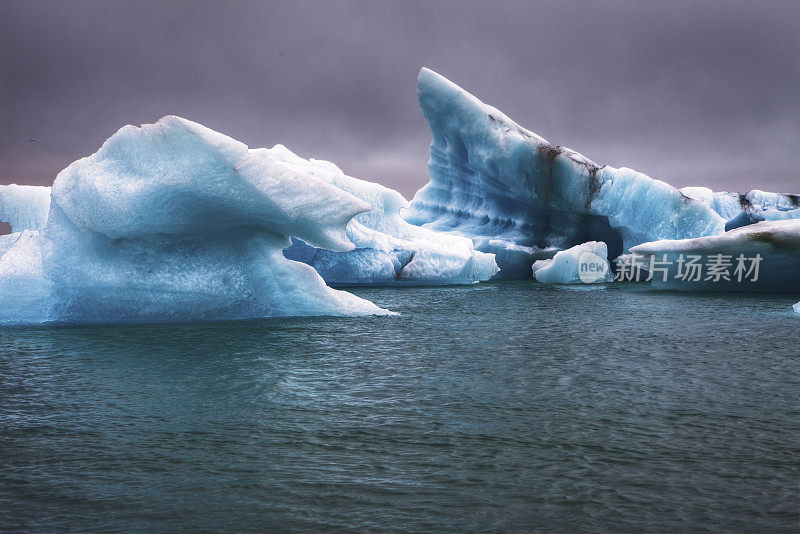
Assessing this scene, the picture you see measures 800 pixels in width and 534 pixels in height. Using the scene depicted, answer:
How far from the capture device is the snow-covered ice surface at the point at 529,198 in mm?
17203

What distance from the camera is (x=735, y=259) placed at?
1291 cm

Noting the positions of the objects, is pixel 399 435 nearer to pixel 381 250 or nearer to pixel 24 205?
pixel 381 250

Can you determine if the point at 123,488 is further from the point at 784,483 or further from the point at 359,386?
the point at 784,483

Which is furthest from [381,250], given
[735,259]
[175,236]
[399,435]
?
[399,435]

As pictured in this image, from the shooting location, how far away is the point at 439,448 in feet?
9.66

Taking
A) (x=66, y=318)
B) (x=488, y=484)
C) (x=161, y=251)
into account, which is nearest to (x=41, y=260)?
(x=66, y=318)

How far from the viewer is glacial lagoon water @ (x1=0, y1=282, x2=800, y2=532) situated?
2285mm

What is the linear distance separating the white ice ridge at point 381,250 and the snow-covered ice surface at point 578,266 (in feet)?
8.35

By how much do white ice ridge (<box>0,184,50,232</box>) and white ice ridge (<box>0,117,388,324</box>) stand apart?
32.4 ft

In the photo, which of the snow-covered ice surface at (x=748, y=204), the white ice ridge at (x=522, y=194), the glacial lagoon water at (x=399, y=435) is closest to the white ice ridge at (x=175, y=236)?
the glacial lagoon water at (x=399, y=435)

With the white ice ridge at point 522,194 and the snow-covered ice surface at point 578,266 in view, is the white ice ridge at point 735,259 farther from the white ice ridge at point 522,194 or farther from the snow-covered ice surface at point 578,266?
the snow-covered ice surface at point 578,266

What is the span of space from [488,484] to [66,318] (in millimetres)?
6720

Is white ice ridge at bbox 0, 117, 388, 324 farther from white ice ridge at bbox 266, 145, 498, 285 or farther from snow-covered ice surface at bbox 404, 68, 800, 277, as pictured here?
snow-covered ice surface at bbox 404, 68, 800, 277

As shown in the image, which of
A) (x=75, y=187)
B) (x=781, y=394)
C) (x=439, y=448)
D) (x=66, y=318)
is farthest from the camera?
(x=66, y=318)
